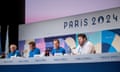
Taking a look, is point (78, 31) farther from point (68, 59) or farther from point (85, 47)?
point (68, 59)

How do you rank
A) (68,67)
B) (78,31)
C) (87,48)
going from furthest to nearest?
(78,31)
(87,48)
(68,67)

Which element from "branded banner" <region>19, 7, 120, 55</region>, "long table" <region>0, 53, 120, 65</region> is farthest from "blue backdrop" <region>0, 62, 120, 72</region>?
"branded banner" <region>19, 7, 120, 55</region>

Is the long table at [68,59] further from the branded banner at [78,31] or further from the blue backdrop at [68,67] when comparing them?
the branded banner at [78,31]

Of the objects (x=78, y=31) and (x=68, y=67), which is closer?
(x=68, y=67)

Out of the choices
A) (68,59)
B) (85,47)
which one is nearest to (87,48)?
(85,47)

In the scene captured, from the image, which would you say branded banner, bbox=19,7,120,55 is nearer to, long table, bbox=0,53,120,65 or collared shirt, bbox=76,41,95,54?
collared shirt, bbox=76,41,95,54

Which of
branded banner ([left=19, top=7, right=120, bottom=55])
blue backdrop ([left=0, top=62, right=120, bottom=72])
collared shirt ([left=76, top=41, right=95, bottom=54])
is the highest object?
branded banner ([left=19, top=7, right=120, bottom=55])

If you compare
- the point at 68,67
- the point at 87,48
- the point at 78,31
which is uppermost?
the point at 78,31

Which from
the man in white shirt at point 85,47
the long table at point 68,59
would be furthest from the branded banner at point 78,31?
the long table at point 68,59

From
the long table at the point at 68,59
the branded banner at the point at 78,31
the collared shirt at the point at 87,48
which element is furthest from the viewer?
the branded banner at the point at 78,31

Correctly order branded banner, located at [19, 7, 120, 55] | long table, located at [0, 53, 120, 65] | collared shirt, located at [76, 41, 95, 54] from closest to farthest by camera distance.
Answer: long table, located at [0, 53, 120, 65]
collared shirt, located at [76, 41, 95, 54]
branded banner, located at [19, 7, 120, 55]

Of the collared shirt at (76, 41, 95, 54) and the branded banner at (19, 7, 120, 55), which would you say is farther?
the branded banner at (19, 7, 120, 55)

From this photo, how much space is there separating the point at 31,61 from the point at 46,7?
149 inches

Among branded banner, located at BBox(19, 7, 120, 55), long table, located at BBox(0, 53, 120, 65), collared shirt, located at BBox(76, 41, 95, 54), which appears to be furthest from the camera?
branded banner, located at BBox(19, 7, 120, 55)
